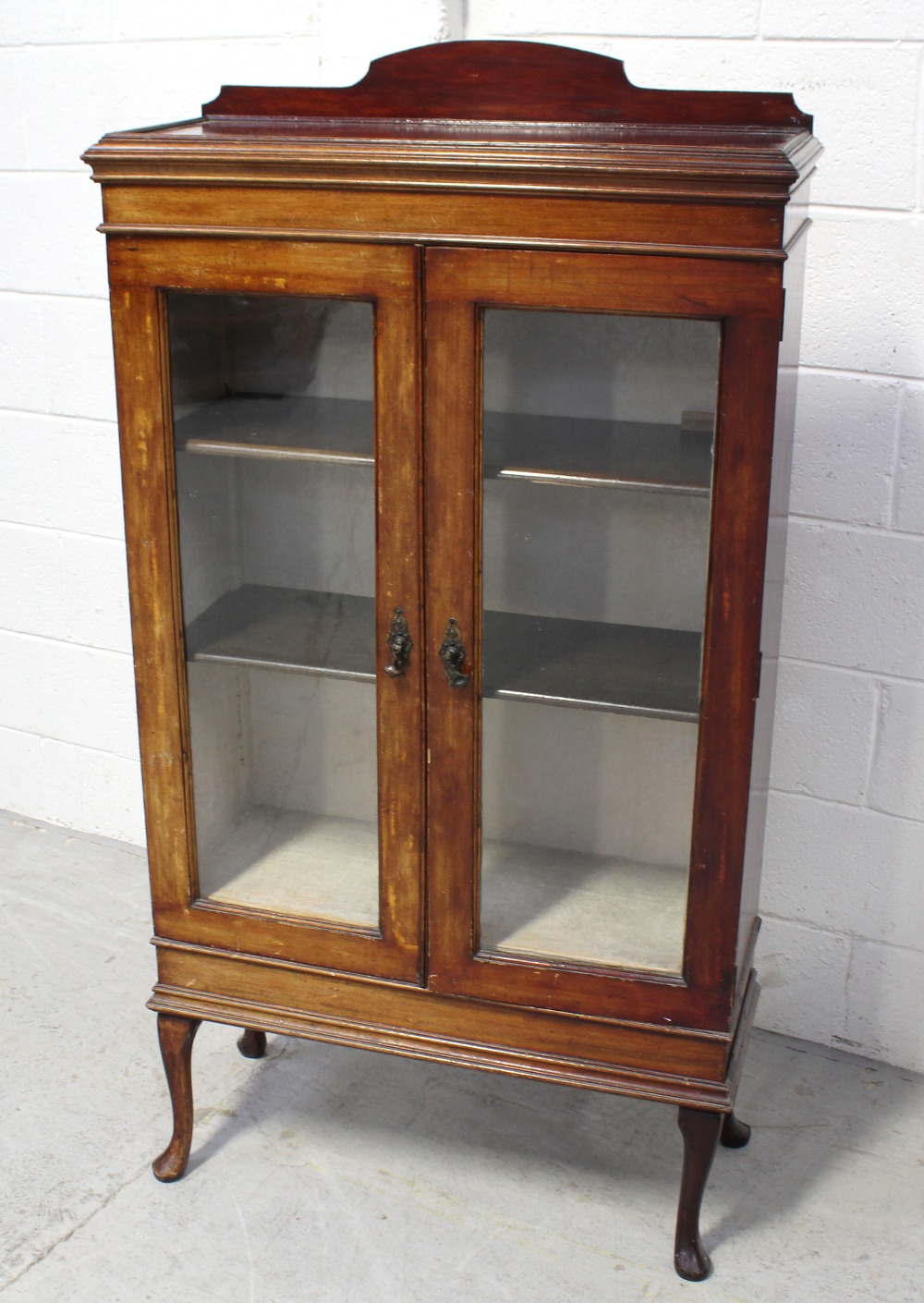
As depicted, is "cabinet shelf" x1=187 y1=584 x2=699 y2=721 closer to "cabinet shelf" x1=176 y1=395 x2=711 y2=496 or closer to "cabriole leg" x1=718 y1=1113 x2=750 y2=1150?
"cabinet shelf" x1=176 y1=395 x2=711 y2=496

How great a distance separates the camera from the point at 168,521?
185 cm

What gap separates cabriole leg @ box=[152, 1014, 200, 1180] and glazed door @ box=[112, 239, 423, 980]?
0.16 m

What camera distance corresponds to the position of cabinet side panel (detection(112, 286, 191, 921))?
5.84ft

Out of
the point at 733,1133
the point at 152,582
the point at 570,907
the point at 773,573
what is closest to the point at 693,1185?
the point at 733,1133

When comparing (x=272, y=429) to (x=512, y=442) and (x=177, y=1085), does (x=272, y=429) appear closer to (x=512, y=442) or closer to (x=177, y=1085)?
(x=512, y=442)

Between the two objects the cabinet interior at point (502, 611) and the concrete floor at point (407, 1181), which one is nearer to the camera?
the cabinet interior at point (502, 611)

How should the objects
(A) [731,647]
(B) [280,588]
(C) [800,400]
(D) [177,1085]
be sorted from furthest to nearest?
1. (C) [800,400]
2. (D) [177,1085]
3. (B) [280,588]
4. (A) [731,647]

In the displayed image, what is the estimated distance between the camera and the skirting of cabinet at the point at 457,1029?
1.88 meters

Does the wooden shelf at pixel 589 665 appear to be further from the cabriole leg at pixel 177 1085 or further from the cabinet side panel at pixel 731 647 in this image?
the cabriole leg at pixel 177 1085

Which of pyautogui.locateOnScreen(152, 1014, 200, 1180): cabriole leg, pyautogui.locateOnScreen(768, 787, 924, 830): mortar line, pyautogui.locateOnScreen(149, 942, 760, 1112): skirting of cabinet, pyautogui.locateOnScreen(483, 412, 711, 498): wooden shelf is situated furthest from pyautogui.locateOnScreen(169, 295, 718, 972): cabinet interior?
pyautogui.locateOnScreen(768, 787, 924, 830): mortar line

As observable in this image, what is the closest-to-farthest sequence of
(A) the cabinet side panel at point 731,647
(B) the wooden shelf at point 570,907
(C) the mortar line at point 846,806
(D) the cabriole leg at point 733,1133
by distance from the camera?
(A) the cabinet side panel at point 731,647
(B) the wooden shelf at point 570,907
(D) the cabriole leg at point 733,1133
(C) the mortar line at point 846,806

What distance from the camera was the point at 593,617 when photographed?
1.79 meters

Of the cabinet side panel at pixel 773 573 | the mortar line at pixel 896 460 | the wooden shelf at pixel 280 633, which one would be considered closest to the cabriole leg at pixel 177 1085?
the wooden shelf at pixel 280 633

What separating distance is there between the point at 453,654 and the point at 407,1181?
0.92 metres
